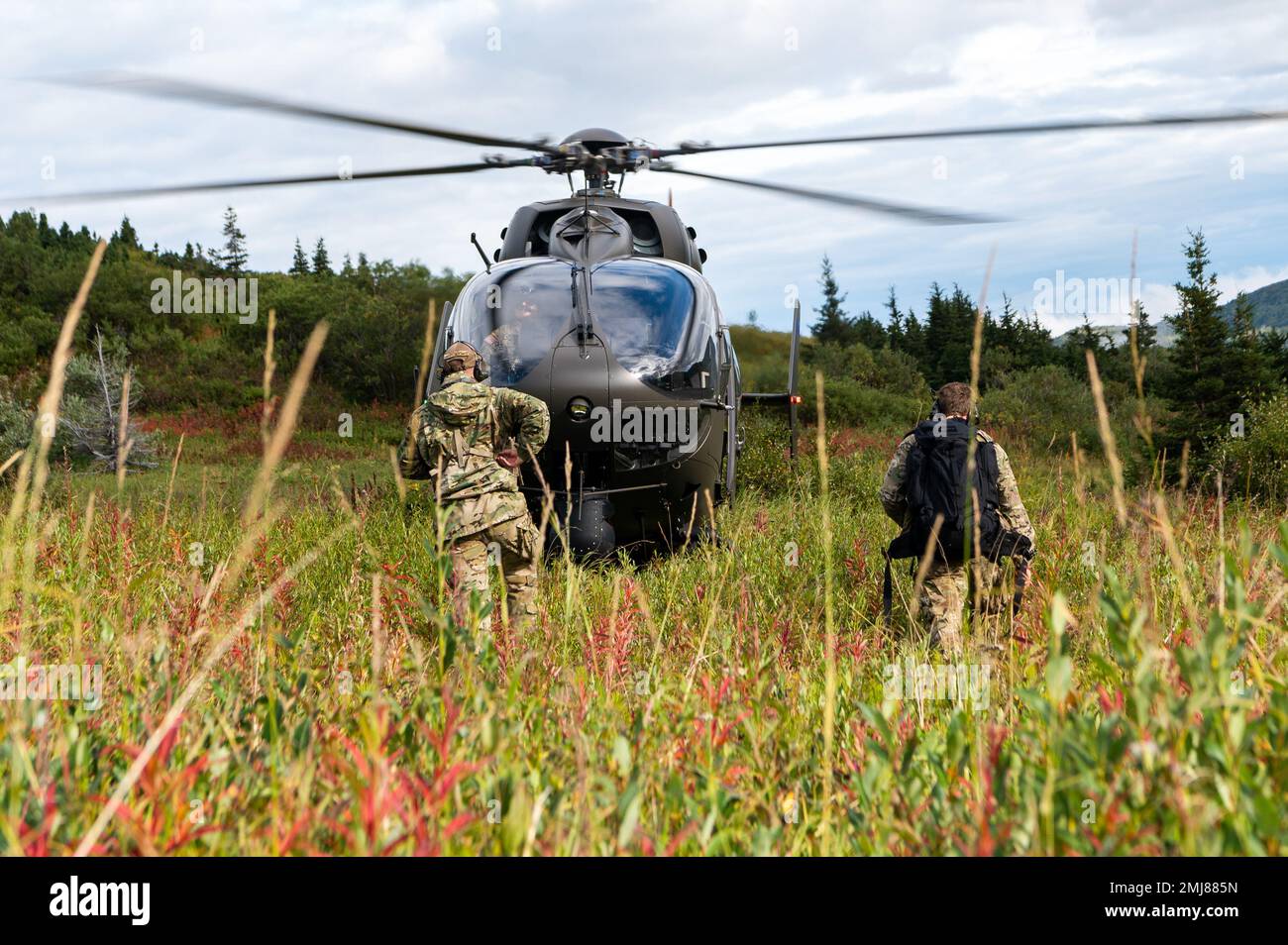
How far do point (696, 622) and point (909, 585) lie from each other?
1.83 metres

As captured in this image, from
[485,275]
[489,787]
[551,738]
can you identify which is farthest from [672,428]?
[489,787]

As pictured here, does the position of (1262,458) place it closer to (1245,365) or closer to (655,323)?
(655,323)

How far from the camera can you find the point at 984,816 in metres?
1.58

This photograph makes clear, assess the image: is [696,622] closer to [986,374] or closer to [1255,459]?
[1255,459]

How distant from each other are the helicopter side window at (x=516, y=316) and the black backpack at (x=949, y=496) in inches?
113

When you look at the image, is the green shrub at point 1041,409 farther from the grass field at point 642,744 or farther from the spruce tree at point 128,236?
the spruce tree at point 128,236

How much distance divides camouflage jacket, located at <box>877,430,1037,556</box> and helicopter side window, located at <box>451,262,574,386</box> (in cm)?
269

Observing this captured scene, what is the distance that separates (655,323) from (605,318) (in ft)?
1.30

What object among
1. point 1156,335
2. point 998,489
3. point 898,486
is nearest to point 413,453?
point 898,486

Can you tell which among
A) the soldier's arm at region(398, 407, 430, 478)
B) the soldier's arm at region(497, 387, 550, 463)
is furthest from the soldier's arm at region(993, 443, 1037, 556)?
the soldier's arm at region(398, 407, 430, 478)

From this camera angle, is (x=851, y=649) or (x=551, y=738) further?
(x=851, y=649)

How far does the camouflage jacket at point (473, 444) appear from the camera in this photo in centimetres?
518

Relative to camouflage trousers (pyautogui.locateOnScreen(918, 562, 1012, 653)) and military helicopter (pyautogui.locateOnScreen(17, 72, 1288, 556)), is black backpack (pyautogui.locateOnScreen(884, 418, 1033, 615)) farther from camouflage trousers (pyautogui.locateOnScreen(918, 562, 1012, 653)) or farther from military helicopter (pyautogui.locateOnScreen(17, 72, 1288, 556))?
military helicopter (pyautogui.locateOnScreen(17, 72, 1288, 556))

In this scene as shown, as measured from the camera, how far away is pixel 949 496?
4.95 metres
